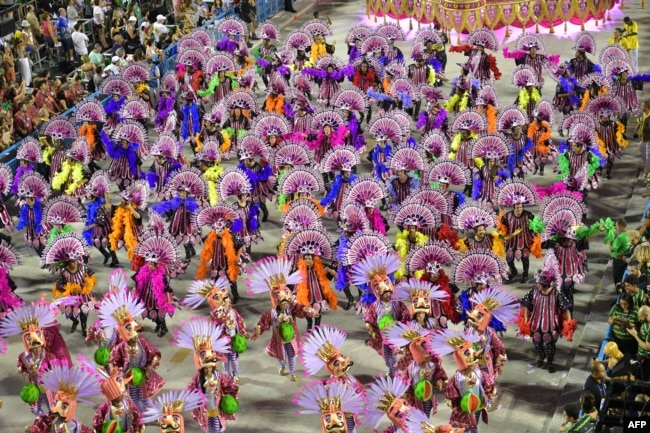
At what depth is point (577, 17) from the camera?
36062mm

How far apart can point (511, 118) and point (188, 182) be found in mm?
6416

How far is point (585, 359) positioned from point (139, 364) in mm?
6846

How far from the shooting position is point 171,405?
16.6m

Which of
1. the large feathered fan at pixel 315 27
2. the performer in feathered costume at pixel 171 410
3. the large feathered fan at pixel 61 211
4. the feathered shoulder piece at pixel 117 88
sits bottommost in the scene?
the performer in feathered costume at pixel 171 410

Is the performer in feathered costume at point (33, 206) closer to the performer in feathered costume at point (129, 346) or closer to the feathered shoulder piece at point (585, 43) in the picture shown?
the performer in feathered costume at point (129, 346)

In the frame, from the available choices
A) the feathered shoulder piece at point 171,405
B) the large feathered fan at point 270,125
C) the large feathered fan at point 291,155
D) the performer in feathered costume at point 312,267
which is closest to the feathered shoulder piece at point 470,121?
the large feathered fan at point 291,155

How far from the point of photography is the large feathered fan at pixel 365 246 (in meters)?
20.1

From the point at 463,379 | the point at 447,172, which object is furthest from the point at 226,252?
the point at 463,379

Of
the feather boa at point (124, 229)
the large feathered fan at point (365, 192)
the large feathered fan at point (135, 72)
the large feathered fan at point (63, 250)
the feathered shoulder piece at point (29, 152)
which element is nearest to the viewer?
the large feathered fan at point (63, 250)

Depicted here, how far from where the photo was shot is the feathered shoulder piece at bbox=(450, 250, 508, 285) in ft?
63.3

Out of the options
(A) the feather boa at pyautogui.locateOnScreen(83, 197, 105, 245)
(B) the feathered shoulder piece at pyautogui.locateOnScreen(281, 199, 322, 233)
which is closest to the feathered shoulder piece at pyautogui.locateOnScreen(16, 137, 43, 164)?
(A) the feather boa at pyautogui.locateOnScreen(83, 197, 105, 245)

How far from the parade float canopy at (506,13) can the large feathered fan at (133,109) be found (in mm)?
10930

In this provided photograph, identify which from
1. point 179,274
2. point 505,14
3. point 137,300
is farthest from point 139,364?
point 505,14

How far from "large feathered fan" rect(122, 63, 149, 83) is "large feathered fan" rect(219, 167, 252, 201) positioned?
22.7 ft
